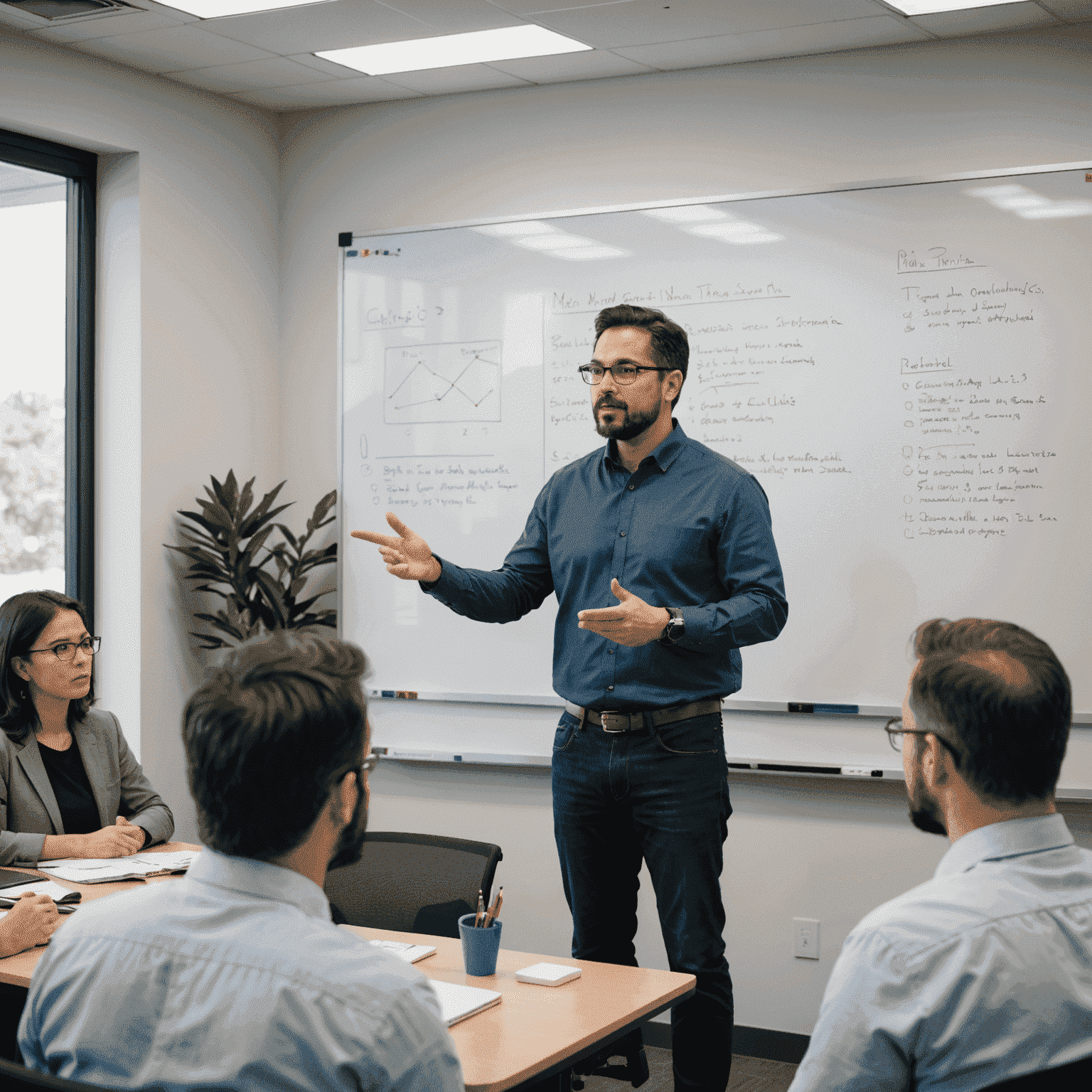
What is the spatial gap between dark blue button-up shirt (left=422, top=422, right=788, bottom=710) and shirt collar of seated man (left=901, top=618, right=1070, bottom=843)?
1.34 metres

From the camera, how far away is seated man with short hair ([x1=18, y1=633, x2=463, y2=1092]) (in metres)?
1.19

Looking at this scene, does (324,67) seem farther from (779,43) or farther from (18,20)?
(779,43)

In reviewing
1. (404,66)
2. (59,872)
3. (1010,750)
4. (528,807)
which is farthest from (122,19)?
(1010,750)

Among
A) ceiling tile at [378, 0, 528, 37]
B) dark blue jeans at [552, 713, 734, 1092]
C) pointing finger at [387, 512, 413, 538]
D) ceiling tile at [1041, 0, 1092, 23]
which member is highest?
ceiling tile at [378, 0, 528, 37]

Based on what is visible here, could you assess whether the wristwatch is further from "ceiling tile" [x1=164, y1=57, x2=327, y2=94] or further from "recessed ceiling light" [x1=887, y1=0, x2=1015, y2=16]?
"ceiling tile" [x1=164, y1=57, x2=327, y2=94]

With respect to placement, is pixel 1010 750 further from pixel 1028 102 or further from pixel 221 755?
pixel 1028 102

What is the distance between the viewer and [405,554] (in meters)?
2.98

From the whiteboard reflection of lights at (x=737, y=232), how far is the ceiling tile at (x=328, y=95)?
1170 millimetres

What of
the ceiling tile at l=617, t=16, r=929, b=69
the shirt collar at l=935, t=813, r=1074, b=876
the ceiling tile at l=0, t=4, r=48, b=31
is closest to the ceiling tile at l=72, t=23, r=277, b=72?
the ceiling tile at l=0, t=4, r=48, b=31

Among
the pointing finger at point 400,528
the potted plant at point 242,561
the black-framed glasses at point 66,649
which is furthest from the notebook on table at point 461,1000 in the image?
the potted plant at point 242,561

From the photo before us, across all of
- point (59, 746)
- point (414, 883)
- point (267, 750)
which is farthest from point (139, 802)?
point (267, 750)

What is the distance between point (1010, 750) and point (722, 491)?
1.66 m

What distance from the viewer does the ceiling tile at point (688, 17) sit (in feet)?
11.4

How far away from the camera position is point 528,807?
422 centimetres
